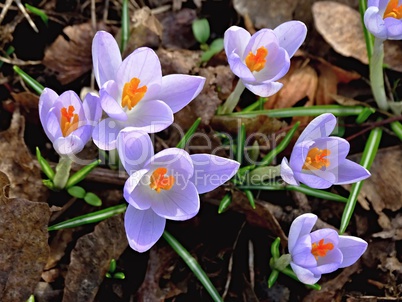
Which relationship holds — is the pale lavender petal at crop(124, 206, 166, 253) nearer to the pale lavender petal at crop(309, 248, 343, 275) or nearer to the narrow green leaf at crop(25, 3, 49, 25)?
the pale lavender petal at crop(309, 248, 343, 275)

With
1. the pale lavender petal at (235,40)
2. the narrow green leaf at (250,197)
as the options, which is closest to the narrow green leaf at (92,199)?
the narrow green leaf at (250,197)

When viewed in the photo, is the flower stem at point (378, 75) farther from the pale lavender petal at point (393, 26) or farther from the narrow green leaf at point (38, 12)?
the narrow green leaf at point (38, 12)

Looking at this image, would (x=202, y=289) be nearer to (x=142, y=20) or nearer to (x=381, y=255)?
(x=381, y=255)

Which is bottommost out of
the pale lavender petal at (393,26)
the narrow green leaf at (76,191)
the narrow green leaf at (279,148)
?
the narrow green leaf at (76,191)

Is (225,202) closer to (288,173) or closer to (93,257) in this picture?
(288,173)

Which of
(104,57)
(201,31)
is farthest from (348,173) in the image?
(201,31)

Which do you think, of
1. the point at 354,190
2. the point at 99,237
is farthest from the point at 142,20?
the point at 354,190

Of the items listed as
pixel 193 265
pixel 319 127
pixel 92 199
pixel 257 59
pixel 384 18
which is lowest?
pixel 193 265
